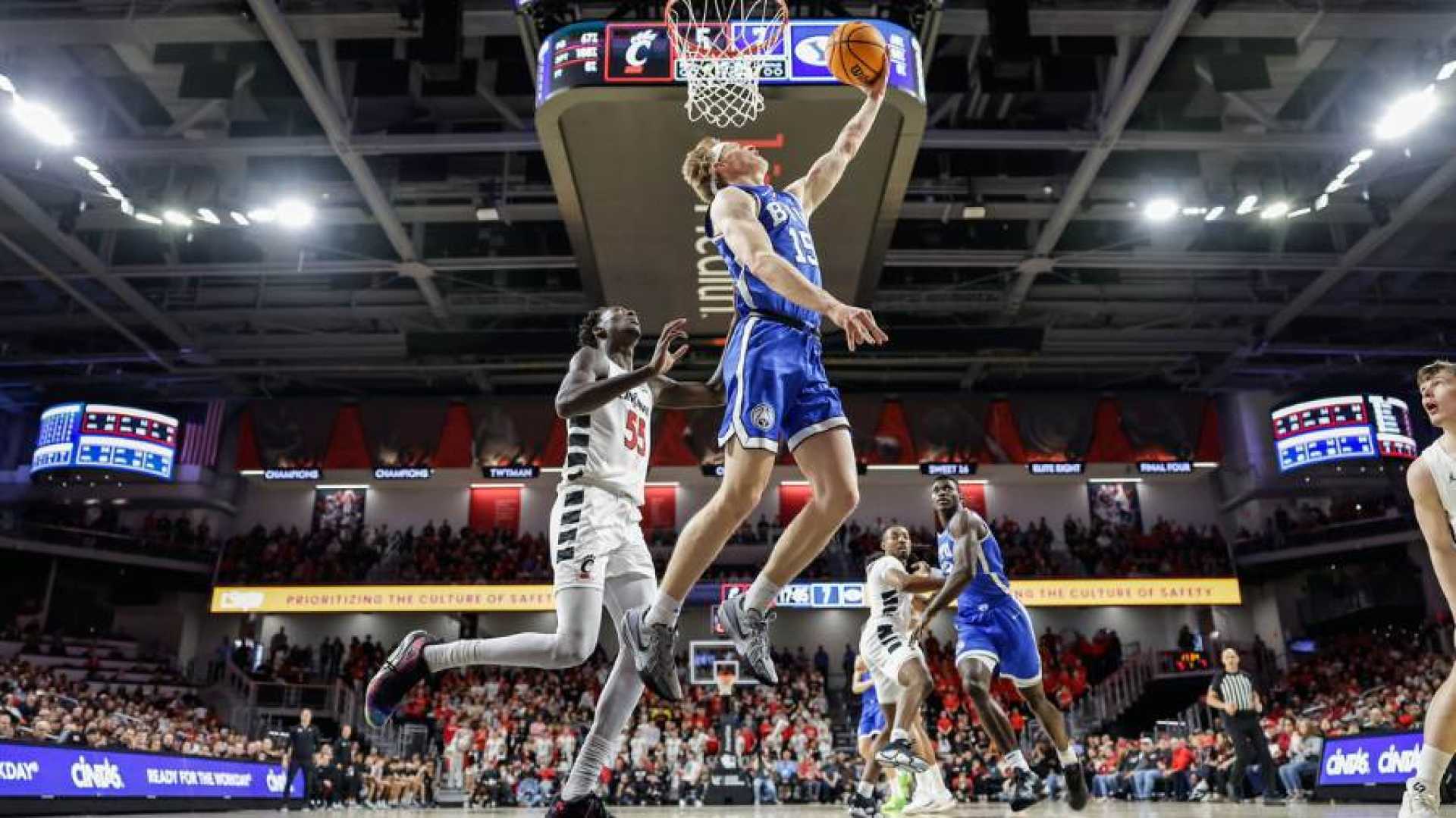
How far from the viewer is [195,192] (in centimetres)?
1816

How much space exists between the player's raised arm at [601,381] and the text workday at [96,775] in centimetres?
991

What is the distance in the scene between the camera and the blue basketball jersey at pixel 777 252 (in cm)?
411

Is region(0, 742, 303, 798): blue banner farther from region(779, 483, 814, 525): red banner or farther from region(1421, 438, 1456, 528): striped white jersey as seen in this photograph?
region(779, 483, 814, 525): red banner

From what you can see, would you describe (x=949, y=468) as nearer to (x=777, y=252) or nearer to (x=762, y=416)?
(x=777, y=252)

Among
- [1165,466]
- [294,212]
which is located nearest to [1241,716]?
[1165,466]

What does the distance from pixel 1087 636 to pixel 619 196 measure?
965 inches

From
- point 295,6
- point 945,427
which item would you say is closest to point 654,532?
point 945,427

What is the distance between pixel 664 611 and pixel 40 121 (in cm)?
1567

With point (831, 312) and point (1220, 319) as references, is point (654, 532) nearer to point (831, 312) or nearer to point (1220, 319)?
point (1220, 319)

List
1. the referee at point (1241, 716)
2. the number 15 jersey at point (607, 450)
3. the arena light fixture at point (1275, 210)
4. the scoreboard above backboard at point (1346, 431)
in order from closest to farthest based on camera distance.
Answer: the number 15 jersey at point (607, 450) → the referee at point (1241, 716) → the arena light fixture at point (1275, 210) → the scoreboard above backboard at point (1346, 431)

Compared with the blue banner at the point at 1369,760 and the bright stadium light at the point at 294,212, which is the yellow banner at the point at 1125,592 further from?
the bright stadium light at the point at 294,212

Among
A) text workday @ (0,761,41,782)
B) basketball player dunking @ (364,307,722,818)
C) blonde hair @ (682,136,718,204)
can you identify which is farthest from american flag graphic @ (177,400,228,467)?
blonde hair @ (682,136,718,204)

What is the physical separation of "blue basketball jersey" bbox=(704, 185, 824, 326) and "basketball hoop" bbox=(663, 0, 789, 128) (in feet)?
9.15

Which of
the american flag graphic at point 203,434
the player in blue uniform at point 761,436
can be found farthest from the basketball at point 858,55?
the american flag graphic at point 203,434
